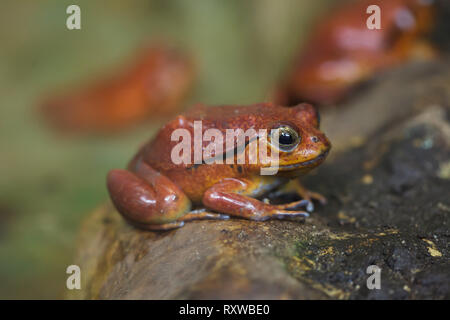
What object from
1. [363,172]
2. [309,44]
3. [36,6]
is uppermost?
[36,6]

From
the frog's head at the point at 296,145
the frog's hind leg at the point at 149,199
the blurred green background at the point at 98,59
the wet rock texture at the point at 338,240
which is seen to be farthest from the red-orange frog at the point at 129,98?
the frog's head at the point at 296,145

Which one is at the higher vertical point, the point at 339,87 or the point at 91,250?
the point at 339,87

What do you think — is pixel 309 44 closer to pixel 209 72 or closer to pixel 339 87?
pixel 339 87

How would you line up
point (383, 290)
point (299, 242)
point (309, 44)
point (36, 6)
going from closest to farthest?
point (383, 290), point (299, 242), point (309, 44), point (36, 6)

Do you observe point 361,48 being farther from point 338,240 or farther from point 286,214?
point 338,240

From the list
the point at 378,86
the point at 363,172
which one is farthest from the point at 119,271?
the point at 378,86

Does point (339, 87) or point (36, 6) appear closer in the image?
point (339, 87)

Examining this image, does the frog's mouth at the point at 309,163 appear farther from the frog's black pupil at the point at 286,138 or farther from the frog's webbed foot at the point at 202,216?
the frog's webbed foot at the point at 202,216

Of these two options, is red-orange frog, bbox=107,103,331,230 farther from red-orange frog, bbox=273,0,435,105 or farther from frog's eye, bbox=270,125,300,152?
red-orange frog, bbox=273,0,435,105

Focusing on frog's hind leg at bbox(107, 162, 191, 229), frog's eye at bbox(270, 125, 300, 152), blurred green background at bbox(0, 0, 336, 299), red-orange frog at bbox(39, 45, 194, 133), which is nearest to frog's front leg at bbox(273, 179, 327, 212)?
frog's eye at bbox(270, 125, 300, 152)
